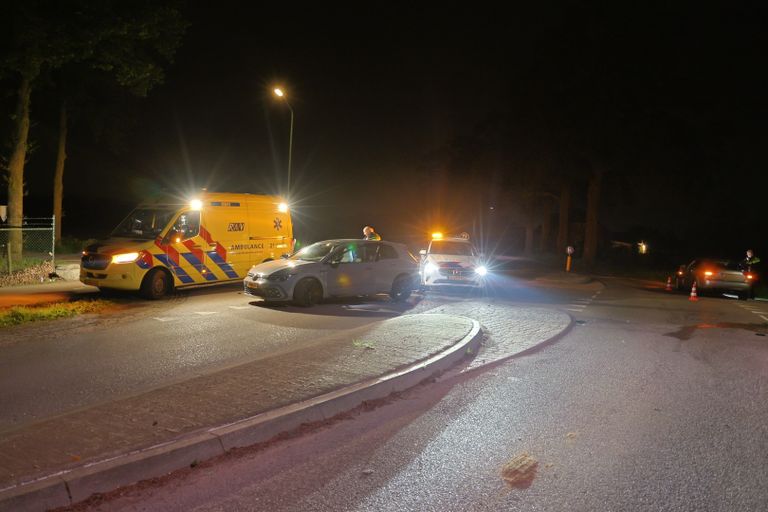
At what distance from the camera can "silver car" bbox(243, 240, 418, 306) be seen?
11.9 metres

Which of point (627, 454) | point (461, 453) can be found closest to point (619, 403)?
point (627, 454)

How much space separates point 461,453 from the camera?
4734 millimetres

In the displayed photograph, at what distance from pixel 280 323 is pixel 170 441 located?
5.99 m

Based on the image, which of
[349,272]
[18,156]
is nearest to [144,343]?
[349,272]

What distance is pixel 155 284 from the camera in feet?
41.9

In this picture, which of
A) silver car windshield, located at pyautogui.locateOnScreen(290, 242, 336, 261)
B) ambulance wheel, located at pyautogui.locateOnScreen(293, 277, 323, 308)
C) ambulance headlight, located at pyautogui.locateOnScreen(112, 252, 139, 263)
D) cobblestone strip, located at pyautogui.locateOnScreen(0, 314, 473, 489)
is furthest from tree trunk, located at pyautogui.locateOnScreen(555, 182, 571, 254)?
cobblestone strip, located at pyautogui.locateOnScreen(0, 314, 473, 489)

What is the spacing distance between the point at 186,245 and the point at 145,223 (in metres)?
1.12

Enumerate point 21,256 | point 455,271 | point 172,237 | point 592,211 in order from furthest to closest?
point 592,211
point 21,256
point 455,271
point 172,237

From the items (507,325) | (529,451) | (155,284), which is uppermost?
(155,284)

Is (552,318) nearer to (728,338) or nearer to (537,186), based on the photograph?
(728,338)

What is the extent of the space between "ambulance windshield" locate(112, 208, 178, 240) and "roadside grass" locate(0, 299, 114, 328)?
6.10 ft

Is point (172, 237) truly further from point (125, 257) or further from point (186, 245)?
point (125, 257)

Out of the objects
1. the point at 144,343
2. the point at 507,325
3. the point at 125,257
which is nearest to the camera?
the point at 144,343

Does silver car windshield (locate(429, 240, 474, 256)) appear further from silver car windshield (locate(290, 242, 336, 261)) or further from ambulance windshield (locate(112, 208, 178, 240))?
ambulance windshield (locate(112, 208, 178, 240))
